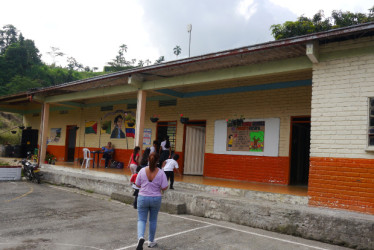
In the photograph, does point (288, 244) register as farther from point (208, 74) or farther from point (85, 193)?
point (85, 193)

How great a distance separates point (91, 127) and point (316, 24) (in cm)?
1936

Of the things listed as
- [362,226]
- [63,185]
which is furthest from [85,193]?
[362,226]

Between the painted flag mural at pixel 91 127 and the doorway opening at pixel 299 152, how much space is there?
1022cm

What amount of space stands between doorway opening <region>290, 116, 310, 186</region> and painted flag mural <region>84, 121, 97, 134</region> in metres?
10.2

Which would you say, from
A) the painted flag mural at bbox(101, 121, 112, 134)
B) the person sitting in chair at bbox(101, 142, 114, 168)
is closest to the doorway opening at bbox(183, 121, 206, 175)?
the person sitting in chair at bbox(101, 142, 114, 168)

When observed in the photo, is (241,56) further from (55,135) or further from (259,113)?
(55,135)

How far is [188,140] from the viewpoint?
12.6 meters

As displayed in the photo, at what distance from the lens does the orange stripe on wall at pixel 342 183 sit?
20.3ft

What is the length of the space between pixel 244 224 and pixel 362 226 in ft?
7.43

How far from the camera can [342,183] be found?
21.3 feet

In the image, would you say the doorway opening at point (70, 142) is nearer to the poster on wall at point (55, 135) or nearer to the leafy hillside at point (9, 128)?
the poster on wall at point (55, 135)

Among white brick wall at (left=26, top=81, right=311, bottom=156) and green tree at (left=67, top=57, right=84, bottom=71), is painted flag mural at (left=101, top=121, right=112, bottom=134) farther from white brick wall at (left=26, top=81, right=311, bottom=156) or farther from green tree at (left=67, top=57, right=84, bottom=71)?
green tree at (left=67, top=57, right=84, bottom=71)

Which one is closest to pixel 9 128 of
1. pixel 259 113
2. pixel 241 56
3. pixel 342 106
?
pixel 259 113

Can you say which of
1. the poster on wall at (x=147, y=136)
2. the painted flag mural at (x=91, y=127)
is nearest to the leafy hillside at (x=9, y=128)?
the painted flag mural at (x=91, y=127)
